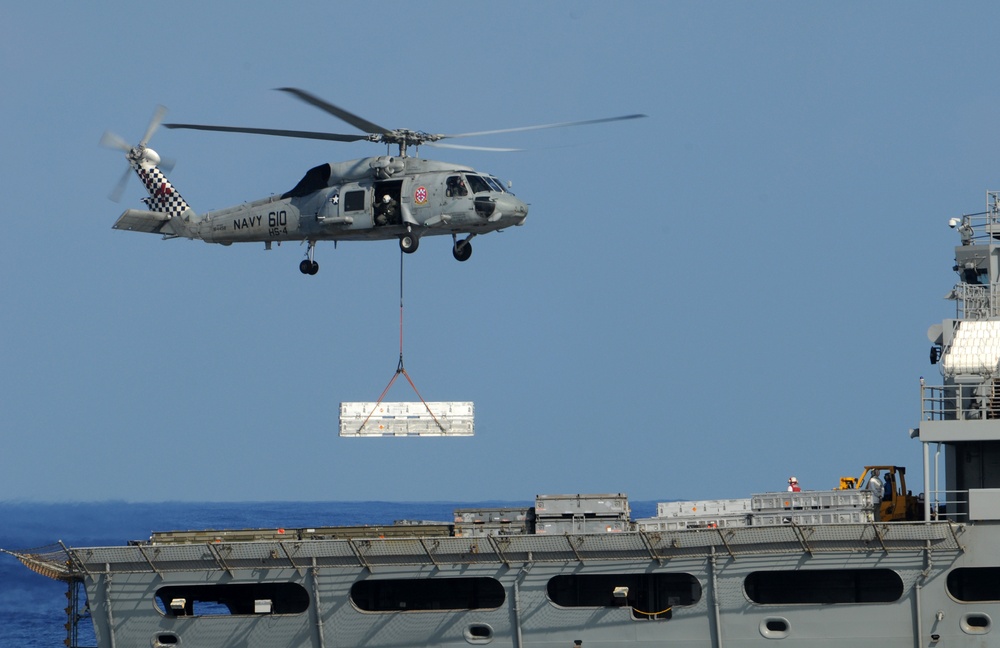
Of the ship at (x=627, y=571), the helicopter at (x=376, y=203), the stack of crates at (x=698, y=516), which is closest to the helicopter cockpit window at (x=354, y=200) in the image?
the helicopter at (x=376, y=203)

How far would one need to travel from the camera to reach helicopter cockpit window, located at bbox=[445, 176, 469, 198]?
3831 centimetres

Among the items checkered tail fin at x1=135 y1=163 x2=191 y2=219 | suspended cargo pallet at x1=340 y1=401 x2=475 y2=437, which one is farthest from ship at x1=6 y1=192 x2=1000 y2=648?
checkered tail fin at x1=135 y1=163 x2=191 y2=219

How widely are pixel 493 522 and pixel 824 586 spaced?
7.30 metres

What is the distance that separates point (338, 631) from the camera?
1176 inches

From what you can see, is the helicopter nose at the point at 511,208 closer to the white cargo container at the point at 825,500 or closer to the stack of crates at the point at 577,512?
the stack of crates at the point at 577,512

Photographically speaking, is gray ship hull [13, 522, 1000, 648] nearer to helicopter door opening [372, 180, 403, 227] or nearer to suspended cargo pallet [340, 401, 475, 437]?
suspended cargo pallet [340, 401, 475, 437]

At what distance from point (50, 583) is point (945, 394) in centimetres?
5689

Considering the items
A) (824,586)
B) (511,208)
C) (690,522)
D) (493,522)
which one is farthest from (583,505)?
(511,208)

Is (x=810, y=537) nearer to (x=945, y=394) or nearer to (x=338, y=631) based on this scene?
(x=945, y=394)

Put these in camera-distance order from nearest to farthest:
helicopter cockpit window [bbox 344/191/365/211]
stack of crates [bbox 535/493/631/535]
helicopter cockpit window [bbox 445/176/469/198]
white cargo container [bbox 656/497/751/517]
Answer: stack of crates [bbox 535/493/631/535] < white cargo container [bbox 656/497/751/517] < helicopter cockpit window [bbox 445/176/469/198] < helicopter cockpit window [bbox 344/191/365/211]

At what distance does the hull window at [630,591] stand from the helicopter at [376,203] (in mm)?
11786

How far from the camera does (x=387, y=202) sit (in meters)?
39.0

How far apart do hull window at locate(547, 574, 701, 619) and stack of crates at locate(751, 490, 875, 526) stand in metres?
2.17

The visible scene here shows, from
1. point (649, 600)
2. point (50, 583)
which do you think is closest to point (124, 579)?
point (649, 600)
